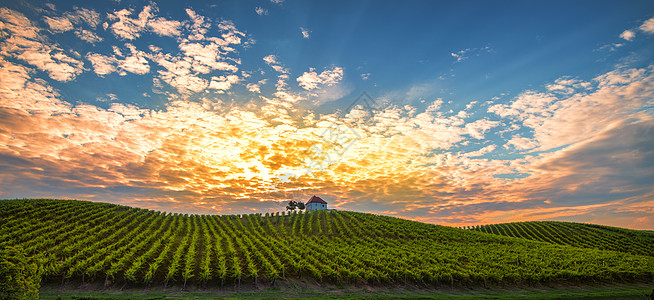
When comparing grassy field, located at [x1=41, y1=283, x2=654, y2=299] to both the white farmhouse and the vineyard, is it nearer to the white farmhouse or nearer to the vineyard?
the vineyard

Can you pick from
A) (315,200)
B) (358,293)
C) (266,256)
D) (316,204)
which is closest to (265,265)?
(266,256)

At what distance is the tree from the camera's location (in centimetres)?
1182

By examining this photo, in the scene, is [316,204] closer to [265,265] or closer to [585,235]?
[585,235]

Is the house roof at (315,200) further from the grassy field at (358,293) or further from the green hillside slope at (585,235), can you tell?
the grassy field at (358,293)

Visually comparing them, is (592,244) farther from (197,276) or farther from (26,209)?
(26,209)

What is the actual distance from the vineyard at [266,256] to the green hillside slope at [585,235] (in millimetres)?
844

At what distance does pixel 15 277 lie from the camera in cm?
1209

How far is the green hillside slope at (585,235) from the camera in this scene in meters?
56.7

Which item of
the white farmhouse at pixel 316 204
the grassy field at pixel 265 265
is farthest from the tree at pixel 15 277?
the white farmhouse at pixel 316 204

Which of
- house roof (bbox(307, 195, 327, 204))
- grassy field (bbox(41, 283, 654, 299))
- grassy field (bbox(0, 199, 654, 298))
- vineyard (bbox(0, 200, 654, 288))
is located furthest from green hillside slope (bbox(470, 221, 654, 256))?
house roof (bbox(307, 195, 327, 204))

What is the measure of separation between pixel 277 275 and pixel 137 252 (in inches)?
678

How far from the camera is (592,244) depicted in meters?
58.8

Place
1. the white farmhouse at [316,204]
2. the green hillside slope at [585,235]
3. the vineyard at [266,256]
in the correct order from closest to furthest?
the vineyard at [266,256] < the green hillside slope at [585,235] < the white farmhouse at [316,204]

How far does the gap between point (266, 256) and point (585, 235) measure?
76770mm
